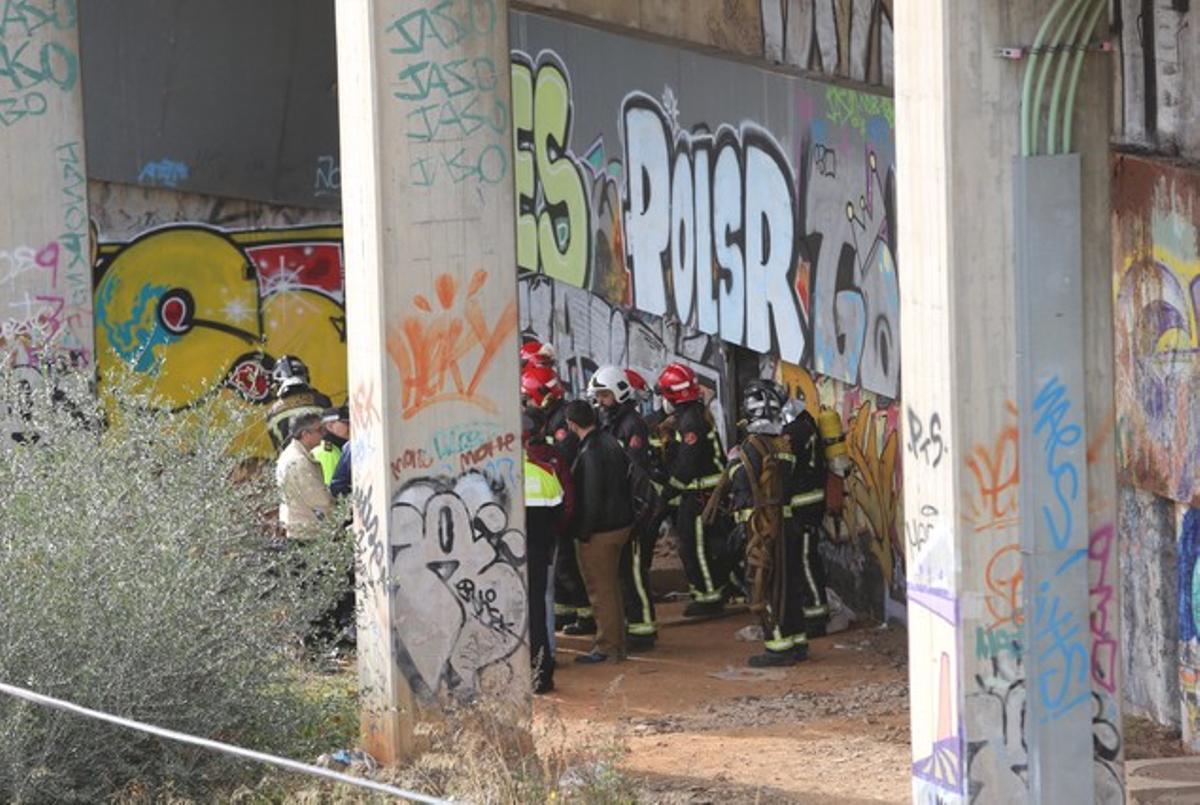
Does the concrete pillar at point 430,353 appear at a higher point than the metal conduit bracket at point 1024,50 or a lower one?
lower

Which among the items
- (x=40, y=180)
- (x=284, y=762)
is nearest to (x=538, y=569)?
(x=40, y=180)

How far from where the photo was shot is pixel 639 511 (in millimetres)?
16594

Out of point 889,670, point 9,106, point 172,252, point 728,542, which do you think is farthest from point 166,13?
point 889,670

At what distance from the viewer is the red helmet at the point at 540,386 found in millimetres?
17391

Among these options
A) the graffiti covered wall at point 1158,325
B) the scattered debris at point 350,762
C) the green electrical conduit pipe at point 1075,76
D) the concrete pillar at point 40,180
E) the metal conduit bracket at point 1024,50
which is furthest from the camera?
the concrete pillar at point 40,180

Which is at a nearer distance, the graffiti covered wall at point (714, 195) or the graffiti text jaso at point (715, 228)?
the graffiti covered wall at point (714, 195)

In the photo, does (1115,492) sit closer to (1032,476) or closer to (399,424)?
(1032,476)

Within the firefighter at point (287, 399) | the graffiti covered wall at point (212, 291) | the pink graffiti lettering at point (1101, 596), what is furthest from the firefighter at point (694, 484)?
the graffiti covered wall at point (212, 291)

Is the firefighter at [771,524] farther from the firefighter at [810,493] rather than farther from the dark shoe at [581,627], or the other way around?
the dark shoe at [581,627]

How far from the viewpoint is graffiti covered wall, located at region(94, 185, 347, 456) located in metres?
24.2

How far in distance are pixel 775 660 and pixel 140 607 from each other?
537cm

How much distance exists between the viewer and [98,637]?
12.1 m

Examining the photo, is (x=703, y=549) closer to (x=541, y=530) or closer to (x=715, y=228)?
(x=541, y=530)

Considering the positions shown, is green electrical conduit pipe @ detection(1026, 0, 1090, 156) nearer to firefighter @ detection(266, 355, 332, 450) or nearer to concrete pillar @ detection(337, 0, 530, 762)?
concrete pillar @ detection(337, 0, 530, 762)
